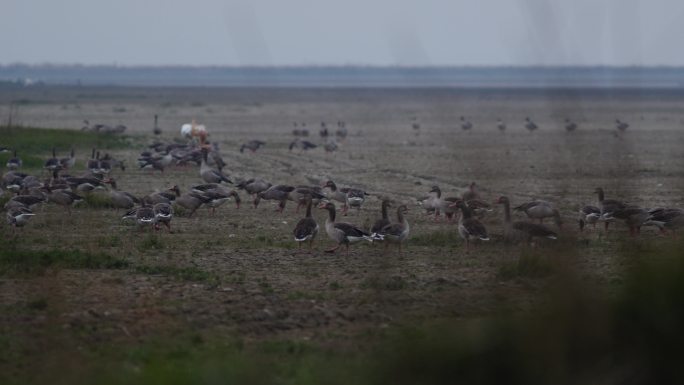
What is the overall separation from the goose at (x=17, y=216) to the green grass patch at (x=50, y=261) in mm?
2932

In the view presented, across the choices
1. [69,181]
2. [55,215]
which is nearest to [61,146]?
[69,181]

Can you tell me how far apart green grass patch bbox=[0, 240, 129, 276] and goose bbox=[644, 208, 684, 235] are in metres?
8.42

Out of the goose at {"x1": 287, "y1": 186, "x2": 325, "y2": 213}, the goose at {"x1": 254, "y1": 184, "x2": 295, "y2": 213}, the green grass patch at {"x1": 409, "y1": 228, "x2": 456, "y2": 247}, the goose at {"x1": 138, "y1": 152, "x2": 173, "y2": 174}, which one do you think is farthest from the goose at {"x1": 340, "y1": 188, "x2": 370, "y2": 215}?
the goose at {"x1": 138, "y1": 152, "x2": 173, "y2": 174}

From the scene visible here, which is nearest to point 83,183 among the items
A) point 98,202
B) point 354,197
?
point 98,202

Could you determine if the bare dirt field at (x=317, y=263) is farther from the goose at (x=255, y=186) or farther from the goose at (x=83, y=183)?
the goose at (x=83, y=183)

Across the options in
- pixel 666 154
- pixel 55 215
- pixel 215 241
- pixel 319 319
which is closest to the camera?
pixel 319 319

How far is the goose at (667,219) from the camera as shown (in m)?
17.8

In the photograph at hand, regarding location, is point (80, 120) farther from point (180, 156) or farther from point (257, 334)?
point (257, 334)

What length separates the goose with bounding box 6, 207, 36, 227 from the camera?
18.2 meters

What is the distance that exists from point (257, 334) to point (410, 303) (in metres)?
1.72

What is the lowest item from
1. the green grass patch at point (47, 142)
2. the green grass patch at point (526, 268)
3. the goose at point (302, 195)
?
the green grass patch at point (47, 142)

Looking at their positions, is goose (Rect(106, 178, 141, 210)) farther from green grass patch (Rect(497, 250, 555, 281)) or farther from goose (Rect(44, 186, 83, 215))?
green grass patch (Rect(497, 250, 555, 281))

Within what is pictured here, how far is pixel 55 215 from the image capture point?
20875 millimetres

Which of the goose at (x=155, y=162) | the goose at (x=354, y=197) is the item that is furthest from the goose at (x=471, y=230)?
the goose at (x=155, y=162)
